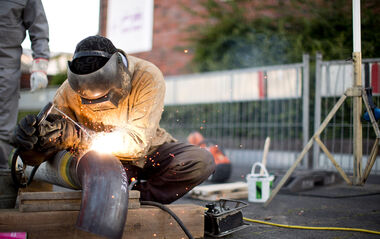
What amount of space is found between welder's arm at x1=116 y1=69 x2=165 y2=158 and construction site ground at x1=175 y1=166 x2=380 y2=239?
0.79 m

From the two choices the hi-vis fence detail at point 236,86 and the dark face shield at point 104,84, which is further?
the hi-vis fence detail at point 236,86

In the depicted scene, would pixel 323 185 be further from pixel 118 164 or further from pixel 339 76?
pixel 118 164

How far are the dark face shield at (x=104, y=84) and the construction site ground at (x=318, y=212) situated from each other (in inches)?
43.2

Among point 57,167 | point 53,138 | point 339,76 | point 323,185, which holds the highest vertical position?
point 339,76

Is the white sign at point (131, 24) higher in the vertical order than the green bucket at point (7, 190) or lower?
higher

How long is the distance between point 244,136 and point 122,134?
4.96 metres

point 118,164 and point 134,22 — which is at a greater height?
point 134,22

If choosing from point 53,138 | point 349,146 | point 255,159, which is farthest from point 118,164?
point 255,159

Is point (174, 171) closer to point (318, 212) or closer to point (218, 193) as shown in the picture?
point (318, 212)

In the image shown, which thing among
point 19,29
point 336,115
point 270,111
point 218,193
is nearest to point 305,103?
point 336,115

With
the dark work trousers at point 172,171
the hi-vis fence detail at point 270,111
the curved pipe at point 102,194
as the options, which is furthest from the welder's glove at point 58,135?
the hi-vis fence detail at point 270,111

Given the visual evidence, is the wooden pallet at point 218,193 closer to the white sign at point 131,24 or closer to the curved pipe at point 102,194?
the curved pipe at point 102,194

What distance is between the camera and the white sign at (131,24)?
8023mm

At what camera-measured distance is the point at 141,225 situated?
2.07 meters
